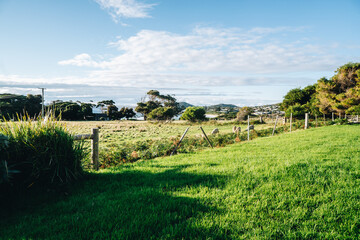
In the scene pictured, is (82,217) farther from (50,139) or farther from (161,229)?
(50,139)

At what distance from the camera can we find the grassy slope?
2.62 metres

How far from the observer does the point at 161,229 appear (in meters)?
2.67

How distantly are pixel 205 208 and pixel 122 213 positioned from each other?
1284mm

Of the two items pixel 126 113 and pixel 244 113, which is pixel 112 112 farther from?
pixel 244 113

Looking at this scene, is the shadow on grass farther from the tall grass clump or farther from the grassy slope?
the tall grass clump

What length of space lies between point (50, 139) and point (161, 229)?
316 centimetres

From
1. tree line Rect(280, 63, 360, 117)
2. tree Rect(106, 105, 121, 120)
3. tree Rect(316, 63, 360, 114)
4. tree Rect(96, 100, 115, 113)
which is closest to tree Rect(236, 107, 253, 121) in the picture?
tree line Rect(280, 63, 360, 117)

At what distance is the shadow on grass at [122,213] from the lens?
8.48ft

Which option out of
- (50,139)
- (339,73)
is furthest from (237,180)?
(339,73)

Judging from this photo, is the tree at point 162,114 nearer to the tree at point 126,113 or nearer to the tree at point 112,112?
the tree at point 126,113

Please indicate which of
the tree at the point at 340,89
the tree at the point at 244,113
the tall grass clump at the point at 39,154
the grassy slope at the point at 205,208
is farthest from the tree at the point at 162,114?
the tall grass clump at the point at 39,154

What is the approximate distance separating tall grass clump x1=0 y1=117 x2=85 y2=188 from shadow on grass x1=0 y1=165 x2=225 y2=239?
425 mm

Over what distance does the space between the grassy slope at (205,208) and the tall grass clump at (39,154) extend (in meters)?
0.52

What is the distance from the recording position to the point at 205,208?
318cm
